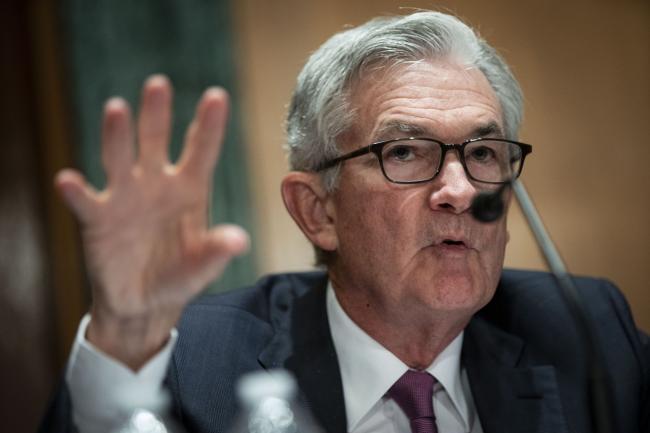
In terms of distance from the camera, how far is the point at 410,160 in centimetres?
158

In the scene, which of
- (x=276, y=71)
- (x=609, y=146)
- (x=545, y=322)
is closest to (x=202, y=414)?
(x=545, y=322)

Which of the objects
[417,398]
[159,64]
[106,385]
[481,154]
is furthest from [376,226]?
[159,64]

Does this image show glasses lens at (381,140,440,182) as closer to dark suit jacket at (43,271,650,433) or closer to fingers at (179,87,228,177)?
dark suit jacket at (43,271,650,433)

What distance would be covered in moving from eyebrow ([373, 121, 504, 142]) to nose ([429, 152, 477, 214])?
76 mm

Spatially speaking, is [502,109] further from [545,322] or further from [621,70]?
[621,70]

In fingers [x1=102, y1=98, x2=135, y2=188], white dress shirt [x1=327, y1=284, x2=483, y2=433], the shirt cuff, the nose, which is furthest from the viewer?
A: white dress shirt [x1=327, y1=284, x2=483, y2=433]

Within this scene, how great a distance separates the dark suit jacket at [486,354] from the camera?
1559mm

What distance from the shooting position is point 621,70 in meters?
2.50

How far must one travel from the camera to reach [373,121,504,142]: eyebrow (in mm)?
1574

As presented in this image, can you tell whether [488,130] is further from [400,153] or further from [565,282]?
[565,282]

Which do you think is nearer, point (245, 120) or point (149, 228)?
point (149, 228)

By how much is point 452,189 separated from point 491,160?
0.15 metres

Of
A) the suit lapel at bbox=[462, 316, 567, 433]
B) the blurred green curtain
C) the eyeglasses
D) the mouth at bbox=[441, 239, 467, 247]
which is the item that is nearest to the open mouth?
the mouth at bbox=[441, 239, 467, 247]

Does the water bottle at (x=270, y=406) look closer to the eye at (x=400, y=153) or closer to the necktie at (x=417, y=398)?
the necktie at (x=417, y=398)
